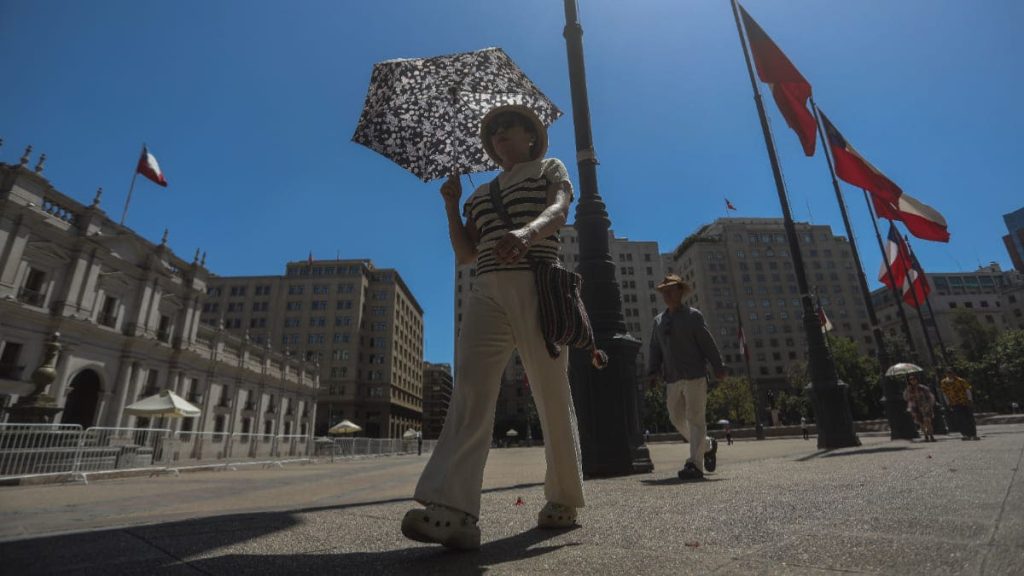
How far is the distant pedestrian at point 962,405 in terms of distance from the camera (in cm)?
1009

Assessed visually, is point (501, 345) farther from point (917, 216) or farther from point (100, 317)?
point (100, 317)

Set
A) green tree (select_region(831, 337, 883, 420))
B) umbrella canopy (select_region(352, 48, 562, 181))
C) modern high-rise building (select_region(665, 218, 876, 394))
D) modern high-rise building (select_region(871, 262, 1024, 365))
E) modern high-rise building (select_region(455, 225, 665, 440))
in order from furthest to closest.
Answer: modern high-rise building (select_region(871, 262, 1024, 365)) → modern high-rise building (select_region(665, 218, 876, 394)) → modern high-rise building (select_region(455, 225, 665, 440)) → green tree (select_region(831, 337, 883, 420)) → umbrella canopy (select_region(352, 48, 562, 181))

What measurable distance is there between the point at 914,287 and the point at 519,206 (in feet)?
70.4

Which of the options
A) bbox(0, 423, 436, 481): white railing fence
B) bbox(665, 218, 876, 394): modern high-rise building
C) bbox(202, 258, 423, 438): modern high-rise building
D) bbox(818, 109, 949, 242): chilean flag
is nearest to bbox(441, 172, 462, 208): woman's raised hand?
bbox(0, 423, 436, 481): white railing fence

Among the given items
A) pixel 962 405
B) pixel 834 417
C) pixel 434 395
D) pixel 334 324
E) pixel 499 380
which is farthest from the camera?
pixel 434 395

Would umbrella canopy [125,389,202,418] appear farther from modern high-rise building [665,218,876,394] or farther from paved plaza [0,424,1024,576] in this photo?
modern high-rise building [665,218,876,394]

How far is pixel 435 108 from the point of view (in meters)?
3.32

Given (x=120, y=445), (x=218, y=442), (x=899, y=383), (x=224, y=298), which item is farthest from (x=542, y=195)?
(x=224, y=298)

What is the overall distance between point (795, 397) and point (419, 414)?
66.2 m

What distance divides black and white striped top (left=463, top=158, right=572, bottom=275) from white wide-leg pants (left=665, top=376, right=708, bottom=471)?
295 centimetres

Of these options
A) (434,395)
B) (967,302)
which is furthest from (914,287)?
(434,395)

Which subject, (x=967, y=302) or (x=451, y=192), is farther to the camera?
(x=967, y=302)

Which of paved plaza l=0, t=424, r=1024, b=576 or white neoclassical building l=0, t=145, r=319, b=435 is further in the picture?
white neoclassical building l=0, t=145, r=319, b=435

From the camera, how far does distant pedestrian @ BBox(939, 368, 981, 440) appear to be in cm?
1009
